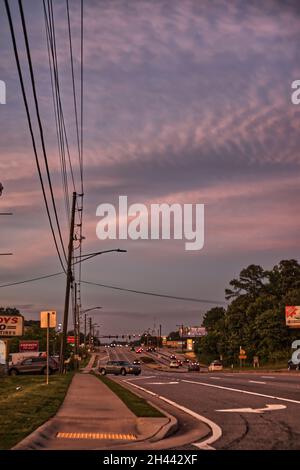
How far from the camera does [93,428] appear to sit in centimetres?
1215

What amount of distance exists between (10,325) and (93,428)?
2423cm

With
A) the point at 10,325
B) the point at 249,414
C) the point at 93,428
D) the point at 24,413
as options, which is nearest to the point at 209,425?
the point at 249,414

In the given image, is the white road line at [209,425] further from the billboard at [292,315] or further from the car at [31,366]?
the billboard at [292,315]

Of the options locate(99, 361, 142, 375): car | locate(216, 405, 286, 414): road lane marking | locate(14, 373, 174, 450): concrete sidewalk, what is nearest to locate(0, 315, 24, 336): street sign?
locate(99, 361, 142, 375): car

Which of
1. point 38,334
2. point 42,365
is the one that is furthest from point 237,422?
point 38,334

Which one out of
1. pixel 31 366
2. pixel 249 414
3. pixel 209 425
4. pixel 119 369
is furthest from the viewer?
pixel 119 369

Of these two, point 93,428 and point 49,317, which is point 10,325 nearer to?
point 49,317

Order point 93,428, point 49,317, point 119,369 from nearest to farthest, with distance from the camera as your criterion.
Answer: point 93,428 < point 49,317 < point 119,369

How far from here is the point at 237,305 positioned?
128750 mm

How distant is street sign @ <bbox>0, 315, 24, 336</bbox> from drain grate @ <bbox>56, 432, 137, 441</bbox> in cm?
2403

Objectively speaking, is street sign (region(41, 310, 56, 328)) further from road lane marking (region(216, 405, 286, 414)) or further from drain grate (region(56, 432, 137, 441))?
drain grate (region(56, 432, 137, 441))

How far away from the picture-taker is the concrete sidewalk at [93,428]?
10.2m

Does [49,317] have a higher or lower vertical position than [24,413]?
higher
